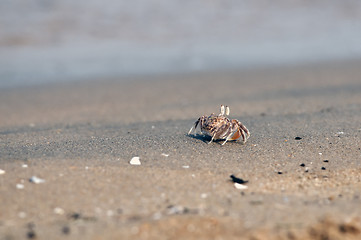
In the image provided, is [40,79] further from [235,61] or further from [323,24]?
[323,24]

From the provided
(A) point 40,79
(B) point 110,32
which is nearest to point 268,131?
(A) point 40,79

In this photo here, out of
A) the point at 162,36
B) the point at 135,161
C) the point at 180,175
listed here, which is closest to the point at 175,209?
the point at 180,175

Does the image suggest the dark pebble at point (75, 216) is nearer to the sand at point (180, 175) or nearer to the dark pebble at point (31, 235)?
the sand at point (180, 175)

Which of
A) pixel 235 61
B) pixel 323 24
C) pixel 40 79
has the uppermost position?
pixel 323 24

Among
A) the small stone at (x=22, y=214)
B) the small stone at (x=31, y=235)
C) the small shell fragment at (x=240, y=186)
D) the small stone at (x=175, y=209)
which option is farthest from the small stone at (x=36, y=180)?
the small shell fragment at (x=240, y=186)

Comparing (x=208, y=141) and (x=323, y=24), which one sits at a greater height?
(x=323, y=24)

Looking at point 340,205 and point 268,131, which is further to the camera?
point 268,131

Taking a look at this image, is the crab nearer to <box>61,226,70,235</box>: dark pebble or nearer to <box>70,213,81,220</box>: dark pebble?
<box>70,213,81,220</box>: dark pebble
